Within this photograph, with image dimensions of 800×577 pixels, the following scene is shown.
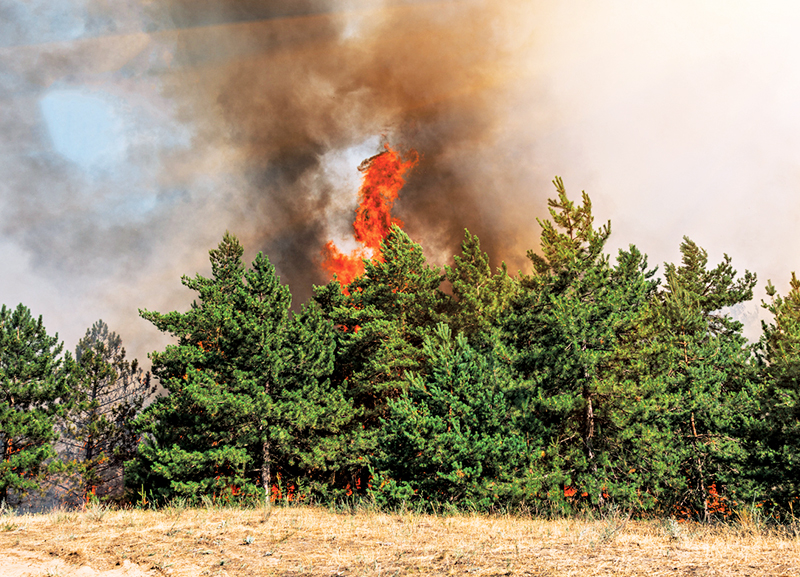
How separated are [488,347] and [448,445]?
8258 millimetres

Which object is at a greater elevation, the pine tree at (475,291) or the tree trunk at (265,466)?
the pine tree at (475,291)

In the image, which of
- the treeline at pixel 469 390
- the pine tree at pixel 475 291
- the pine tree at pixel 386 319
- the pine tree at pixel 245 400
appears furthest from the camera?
the pine tree at pixel 475 291

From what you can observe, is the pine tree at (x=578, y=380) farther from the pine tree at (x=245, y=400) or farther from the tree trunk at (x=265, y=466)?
the tree trunk at (x=265, y=466)

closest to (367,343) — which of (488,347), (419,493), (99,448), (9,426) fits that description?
(488,347)

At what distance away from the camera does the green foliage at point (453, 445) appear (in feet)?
49.1

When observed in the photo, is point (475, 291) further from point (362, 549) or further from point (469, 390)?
A: point (362, 549)

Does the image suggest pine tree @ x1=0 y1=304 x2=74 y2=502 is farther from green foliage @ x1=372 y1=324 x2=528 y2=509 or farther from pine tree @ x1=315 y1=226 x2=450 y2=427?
green foliage @ x1=372 y1=324 x2=528 y2=509

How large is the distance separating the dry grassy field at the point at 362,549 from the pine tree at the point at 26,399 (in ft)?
64.0

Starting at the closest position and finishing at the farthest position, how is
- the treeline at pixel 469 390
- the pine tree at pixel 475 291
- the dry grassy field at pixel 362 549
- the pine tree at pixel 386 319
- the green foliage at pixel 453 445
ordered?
the dry grassy field at pixel 362 549 → the green foliage at pixel 453 445 → the treeline at pixel 469 390 → the pine tree at pixel 386 319 → the pine tree at pixel 475 291

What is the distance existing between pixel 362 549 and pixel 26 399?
95.1 feet

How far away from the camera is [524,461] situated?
1647cm

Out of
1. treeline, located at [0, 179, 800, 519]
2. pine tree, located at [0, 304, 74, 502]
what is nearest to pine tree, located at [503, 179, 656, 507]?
treeline, located at [0, 179, 800, 519]

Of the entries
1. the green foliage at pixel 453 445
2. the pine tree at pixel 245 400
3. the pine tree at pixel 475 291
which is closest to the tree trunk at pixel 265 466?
the pine tree at pixel 245 400

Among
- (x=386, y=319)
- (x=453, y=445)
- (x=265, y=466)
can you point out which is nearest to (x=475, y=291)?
(x=386, y=319)
